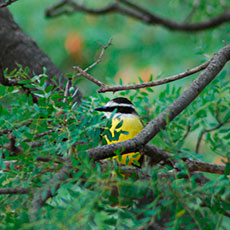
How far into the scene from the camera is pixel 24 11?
A: 4176 millimetres

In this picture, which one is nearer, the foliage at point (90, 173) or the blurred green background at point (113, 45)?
the foliage at point (90, 173)

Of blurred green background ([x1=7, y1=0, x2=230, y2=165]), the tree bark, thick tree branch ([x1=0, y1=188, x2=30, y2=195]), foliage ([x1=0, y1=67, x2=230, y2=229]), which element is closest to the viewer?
foliage ([x1=0, y1=67, x2=230, y2=229])

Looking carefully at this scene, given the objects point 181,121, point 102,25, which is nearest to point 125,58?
point 102,25

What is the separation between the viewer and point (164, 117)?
37.9 inches

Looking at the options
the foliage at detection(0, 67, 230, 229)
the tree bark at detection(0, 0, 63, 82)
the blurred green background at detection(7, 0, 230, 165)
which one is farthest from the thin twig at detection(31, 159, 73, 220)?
the blurred green background at detection(7, 0, 230, 165)

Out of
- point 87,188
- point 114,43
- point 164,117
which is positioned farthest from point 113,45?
point 87,188

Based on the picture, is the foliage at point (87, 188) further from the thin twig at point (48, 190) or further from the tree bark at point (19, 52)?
the tree bark at point (19, 52)

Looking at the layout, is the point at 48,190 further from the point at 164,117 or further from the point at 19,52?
the point at 19,52

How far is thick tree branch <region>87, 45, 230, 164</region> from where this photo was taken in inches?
34.6

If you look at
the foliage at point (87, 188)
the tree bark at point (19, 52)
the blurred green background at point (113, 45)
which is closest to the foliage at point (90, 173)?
the foliage at point (87, 188)

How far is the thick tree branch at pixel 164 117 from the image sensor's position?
2.88 feet

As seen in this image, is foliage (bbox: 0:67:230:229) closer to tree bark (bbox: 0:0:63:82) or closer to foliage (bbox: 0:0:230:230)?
foliage (bbox: 0:0:230:230)

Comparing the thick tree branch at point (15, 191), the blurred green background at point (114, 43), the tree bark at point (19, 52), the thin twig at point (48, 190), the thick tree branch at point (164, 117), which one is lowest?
the blurred green background at point (114, 43)

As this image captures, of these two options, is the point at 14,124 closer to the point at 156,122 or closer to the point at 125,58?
the point at 156,122
